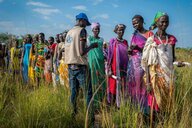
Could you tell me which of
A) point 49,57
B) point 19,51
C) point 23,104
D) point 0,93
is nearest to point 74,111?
point 23,104

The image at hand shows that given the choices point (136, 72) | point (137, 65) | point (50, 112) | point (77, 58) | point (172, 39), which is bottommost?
point (50, 112)

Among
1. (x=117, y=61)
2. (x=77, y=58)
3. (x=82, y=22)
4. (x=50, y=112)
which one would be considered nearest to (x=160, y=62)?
(x=77, y=58)

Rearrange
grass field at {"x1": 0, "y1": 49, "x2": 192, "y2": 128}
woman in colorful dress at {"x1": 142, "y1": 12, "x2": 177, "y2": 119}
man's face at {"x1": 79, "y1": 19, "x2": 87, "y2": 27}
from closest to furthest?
1. grass field at {"x1": 0, "y1": 49, "x2": 192, "y2": 128}
2. woman in colorful dress at {"x1": 142, "y1": 12, "x2": 177, "y2": 119}
3. man's face at {"x1": 79, "y1": 19, "x2": 87, "y2": 27}

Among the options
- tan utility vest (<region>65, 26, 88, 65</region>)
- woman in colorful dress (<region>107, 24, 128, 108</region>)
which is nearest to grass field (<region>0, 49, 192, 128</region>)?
tan utility vest (<region>65, 26, 88, 65</region>)

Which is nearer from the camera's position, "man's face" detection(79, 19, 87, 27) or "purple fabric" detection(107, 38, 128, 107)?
"man's face" detection(79, 19, 87, 27)

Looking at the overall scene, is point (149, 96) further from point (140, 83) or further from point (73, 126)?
point (73, 126)

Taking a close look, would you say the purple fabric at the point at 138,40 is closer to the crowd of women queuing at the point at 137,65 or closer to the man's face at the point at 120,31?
the crowd of women queuing at the point at 137,65

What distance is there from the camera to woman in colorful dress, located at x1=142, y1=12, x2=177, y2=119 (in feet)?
14.7

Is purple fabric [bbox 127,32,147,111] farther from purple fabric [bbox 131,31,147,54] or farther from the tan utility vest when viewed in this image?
the tan utility vest

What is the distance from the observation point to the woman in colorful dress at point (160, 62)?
448cm

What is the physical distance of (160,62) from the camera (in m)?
4.53

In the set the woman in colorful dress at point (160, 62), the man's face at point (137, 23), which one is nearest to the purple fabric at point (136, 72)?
the man's face at point (137, 23)

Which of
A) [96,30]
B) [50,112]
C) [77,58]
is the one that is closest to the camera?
[50,112]

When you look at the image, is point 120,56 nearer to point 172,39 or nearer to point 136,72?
point 136,72
